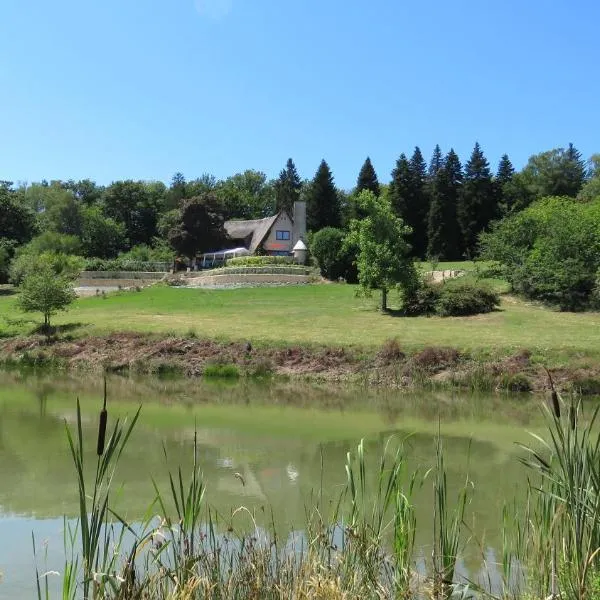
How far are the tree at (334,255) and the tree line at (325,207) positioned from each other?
1031 centimetres

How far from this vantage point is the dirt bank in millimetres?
23656

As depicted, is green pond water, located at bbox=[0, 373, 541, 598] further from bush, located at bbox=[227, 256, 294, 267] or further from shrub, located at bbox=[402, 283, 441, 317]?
bush, located at bbox=[227, 256, 294, 267]

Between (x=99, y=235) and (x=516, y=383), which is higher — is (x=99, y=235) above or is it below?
above

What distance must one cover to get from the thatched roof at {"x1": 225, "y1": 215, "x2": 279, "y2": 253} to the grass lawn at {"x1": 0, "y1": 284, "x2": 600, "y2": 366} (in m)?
27.4

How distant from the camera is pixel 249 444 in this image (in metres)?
15.2

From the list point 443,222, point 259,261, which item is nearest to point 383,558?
point 259,261

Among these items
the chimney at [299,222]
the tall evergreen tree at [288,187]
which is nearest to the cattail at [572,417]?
the chimney at [299,222]

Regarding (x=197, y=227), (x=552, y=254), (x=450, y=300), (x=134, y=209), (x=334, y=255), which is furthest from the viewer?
(x=134, y=209)

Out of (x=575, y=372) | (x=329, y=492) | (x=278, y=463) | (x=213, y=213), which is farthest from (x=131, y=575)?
(x=213, y=213)

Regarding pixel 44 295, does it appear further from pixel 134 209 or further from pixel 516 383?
pixel 134 209

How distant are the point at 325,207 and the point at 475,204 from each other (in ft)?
54.0

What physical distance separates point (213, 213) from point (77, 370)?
1663 inches

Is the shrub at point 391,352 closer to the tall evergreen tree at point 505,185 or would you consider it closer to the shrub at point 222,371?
the shrub at point 222,371

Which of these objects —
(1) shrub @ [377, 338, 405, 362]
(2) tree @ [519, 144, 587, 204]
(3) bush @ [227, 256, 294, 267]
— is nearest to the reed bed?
(1) shrub @ [377, 338, 405, 362]
